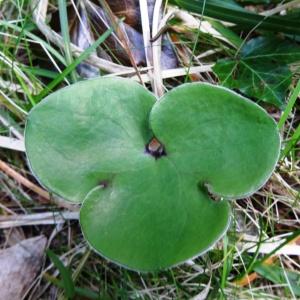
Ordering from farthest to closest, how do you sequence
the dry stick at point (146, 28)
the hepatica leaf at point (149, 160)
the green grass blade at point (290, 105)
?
1. the dry stick at point (146, 28)
2. the green grass blade at point (290, 105)
3. the hepatica leaf at point (149, 160)

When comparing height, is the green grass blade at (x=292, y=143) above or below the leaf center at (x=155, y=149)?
below

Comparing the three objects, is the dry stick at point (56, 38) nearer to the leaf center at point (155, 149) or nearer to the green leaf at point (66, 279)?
the leaf center at point (155, 149)

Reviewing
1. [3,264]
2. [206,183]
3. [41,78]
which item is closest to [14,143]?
[41,78]

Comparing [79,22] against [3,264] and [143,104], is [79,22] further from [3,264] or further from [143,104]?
[3,264]

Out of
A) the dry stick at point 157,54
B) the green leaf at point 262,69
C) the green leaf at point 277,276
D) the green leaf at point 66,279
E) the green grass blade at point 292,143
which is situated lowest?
the green leaf at point 277,276

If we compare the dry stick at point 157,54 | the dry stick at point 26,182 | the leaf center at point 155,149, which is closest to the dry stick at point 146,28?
the dry stick at point 157,54

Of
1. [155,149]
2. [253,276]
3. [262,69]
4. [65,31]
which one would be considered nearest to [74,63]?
[65,31]

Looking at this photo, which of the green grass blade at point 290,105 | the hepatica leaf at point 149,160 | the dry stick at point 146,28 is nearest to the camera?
the hepatica leaf at point 149,160

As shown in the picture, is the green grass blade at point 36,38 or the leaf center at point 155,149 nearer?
the leaf center at point 155,149
